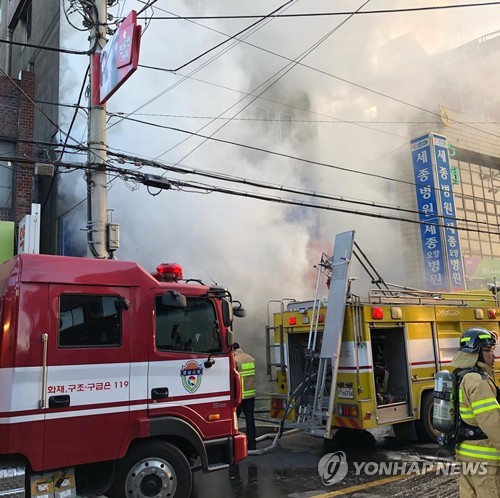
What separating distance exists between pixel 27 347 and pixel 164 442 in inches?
52.2

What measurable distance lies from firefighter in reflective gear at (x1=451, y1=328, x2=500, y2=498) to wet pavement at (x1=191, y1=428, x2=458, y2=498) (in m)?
2.03

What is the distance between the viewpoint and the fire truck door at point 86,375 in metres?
3.48

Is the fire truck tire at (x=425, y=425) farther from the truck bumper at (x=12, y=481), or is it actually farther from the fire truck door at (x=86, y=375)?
the truck bumper at (x=12, y=481)

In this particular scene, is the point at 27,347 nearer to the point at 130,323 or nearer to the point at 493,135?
the point at 130,323

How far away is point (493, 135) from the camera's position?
19.3 meters

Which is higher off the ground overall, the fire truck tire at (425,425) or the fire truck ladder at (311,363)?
the fire truck ladder at (311,363)

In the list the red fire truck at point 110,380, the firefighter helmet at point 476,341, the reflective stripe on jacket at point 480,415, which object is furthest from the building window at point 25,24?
the reflective stripe on jacket at point 480,415

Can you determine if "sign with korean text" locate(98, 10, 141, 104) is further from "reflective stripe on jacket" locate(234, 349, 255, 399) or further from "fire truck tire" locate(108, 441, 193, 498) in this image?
"fire truck tire" locate(108, 441, 193, 498)

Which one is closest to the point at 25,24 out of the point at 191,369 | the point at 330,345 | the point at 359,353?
the point at 330,345

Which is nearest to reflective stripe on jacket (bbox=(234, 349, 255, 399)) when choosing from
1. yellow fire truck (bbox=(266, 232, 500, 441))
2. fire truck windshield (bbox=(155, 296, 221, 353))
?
yellow fire truck (bbox=(266, 232, 500, 441))

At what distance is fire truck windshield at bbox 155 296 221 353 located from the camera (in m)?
4.11

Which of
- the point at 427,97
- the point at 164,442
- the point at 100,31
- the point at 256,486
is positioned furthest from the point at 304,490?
the point at 427,97

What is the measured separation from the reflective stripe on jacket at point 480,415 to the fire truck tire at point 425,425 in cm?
385

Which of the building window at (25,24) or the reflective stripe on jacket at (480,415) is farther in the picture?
the building window at (25,24)
